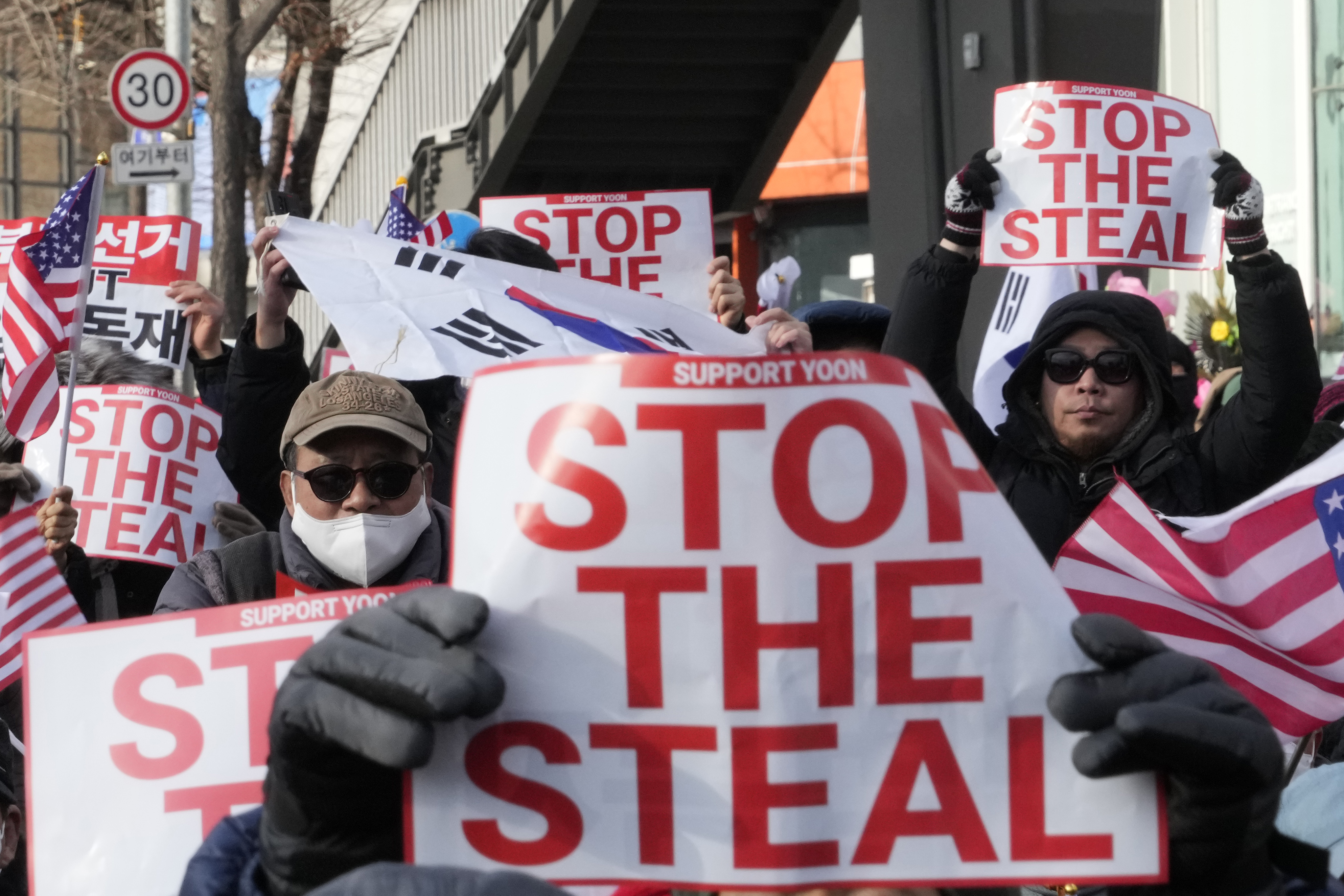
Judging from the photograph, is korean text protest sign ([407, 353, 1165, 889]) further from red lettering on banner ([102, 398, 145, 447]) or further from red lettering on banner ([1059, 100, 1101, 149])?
red lettering on banner ([102, 398, 145, 447])

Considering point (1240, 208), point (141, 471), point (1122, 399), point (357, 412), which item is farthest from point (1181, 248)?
point (141, 471)

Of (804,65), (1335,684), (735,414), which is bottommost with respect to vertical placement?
(1335,684)

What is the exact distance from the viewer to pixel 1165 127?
480 cm

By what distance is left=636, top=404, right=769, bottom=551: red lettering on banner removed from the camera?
6.50ft

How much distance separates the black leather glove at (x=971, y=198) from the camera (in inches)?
167

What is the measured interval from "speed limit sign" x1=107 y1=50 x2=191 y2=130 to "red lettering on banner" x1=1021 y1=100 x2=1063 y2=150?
8109mm

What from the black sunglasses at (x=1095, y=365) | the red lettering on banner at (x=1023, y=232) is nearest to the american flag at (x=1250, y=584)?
the black sunglasses at (x=1095, y=365)

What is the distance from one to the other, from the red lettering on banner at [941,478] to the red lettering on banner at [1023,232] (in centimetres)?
278

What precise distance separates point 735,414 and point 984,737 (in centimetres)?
46

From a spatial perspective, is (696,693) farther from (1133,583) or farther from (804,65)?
(804,65)

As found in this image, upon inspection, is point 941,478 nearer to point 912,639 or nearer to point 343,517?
point 912,639

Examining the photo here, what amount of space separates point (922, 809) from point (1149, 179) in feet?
10.7

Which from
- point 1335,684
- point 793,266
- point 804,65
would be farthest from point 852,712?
point 804,65

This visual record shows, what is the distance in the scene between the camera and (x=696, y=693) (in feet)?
6.46
